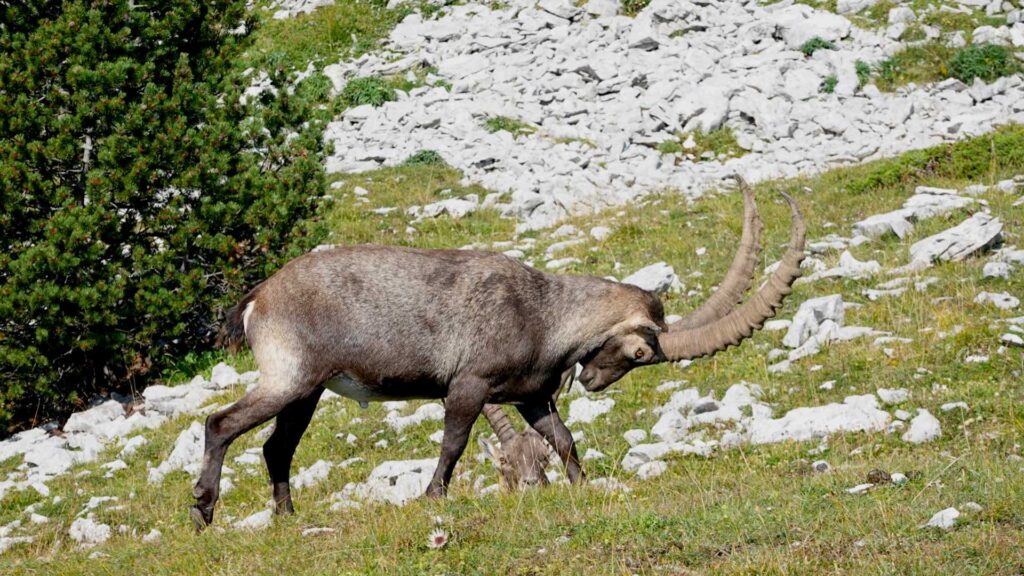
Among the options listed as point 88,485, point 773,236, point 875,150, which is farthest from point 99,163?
point 875,150

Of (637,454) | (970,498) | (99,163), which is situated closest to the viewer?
(970,498)

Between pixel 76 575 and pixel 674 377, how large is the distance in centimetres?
707

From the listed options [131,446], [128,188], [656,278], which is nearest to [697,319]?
[656,278]

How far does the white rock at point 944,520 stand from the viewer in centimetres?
657

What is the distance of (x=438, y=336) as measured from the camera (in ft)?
30.4

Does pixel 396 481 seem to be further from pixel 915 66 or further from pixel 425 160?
pixel 915 66

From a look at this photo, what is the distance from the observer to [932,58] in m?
26.3

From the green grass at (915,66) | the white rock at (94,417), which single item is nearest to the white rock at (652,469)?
the white rock at (94,417)

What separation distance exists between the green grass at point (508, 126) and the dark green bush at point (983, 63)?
9.47m

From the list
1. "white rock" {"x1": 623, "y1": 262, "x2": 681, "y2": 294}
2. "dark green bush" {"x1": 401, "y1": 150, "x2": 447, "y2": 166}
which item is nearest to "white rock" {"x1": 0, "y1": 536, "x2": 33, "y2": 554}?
"white rock" {"x1": 623, "y1": 262, "x2": 681, "y2": 294}

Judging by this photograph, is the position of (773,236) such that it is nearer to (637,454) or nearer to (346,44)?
(637,454)

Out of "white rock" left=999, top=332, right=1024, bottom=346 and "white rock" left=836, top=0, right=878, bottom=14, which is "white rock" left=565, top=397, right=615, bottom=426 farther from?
"white rock" left=836, top=0, right=878, bottom=14

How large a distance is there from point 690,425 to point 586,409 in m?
1.38

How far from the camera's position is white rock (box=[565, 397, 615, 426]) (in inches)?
485
